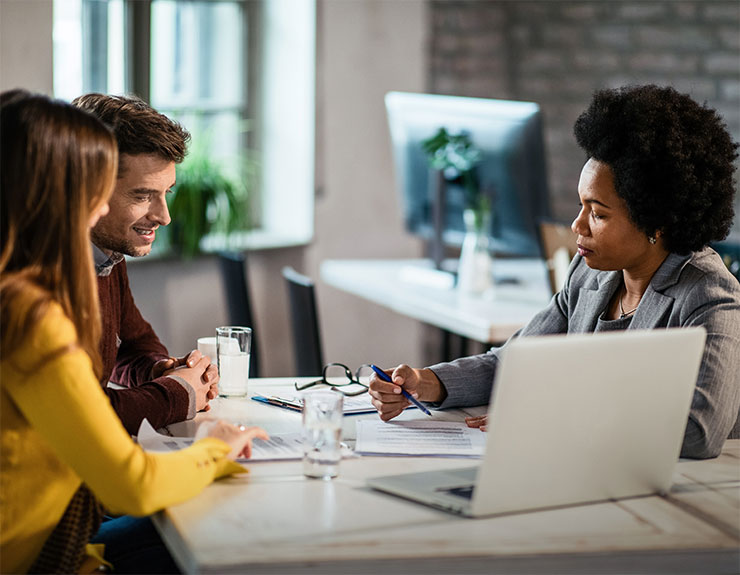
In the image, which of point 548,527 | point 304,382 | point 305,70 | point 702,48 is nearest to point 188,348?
point 305,70

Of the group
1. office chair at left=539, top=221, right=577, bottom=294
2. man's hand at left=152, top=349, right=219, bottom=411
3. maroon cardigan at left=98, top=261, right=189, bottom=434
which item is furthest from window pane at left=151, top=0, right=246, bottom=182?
man's hand at left=152, top=349, right=219, bottom=411

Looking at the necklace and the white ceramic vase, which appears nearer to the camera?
the necklace

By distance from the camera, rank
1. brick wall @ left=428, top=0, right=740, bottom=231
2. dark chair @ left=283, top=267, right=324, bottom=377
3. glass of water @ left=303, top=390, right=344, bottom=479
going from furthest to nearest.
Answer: brick wall @ left=428, top=0, right=740, bottom=231, dark chair @ left=283, top=267, right=324, bottom=377, glass of water @ left=303, top=390, right=344, bottom=479

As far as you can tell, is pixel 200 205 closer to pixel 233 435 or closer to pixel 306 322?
pixel 306 322

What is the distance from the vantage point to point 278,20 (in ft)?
13.5

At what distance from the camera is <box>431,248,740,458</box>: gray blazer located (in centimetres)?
A: 155

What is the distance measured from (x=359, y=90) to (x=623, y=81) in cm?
112

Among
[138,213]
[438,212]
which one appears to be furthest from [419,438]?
[438,212]

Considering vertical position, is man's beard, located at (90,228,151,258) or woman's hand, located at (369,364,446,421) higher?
Result: man's beard, located at (90,228,151,258)

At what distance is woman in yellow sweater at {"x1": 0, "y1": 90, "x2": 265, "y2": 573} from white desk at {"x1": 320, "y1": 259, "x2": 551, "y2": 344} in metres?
Answer: 1.59

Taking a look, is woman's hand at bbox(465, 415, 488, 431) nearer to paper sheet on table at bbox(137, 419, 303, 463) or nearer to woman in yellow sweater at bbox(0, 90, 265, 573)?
paper sheet on table at bbox(137, 419, 303, 463)

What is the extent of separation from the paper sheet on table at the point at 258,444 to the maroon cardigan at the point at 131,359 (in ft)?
0.15

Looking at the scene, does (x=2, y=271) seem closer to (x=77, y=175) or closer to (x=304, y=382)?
(x=77, y=175)

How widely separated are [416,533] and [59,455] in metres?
0.44
